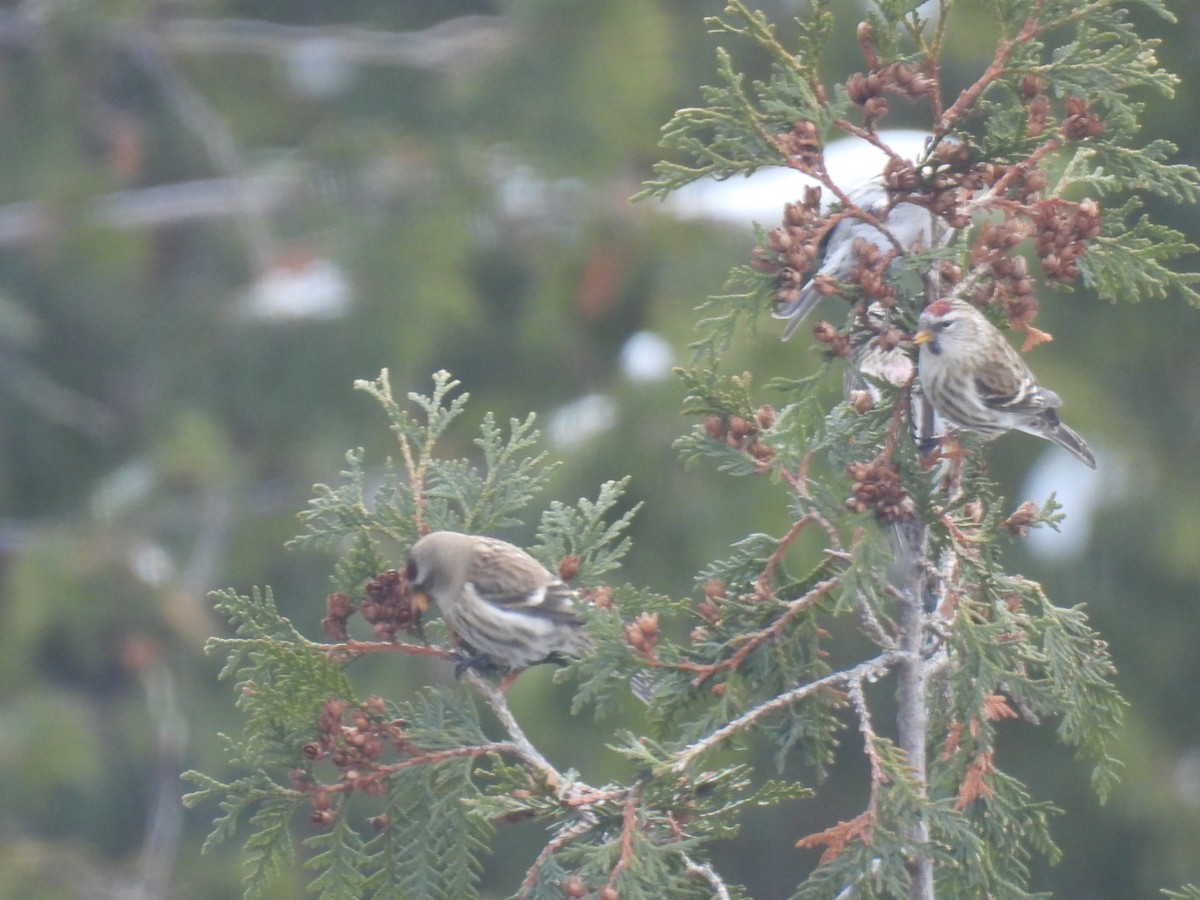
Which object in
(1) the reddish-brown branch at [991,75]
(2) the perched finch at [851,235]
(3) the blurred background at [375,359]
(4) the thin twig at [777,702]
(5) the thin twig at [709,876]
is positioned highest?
(1) the reddish-brown branch at [991,75]

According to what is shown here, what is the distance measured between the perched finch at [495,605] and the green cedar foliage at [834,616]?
28 cm

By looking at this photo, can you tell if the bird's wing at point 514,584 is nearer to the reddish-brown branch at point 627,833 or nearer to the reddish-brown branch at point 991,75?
the reddish-brown branch at point 627,833

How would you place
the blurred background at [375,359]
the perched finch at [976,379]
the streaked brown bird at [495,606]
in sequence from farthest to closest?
the blurred background at [375,359] → the streaked brown bird at [495,606] → the perched finch at [976,379]

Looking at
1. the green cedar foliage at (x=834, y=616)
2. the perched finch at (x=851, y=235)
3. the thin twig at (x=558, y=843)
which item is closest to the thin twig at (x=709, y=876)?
the green cedar foliage at (x=834, y=616)

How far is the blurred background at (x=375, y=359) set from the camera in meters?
7.68

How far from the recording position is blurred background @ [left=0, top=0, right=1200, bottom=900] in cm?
768

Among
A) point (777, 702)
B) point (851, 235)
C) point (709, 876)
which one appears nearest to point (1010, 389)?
point (851, 235)

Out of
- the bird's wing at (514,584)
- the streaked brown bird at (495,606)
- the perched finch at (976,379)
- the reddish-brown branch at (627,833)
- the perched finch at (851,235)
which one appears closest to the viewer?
the reddish-brown branch at (627,833)

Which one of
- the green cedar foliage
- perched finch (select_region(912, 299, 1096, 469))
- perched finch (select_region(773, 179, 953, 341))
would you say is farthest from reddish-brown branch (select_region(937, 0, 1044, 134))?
perched finch (select_region(773, 179, 953, 341))

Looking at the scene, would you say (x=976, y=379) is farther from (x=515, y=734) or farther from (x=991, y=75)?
(x=515, y=734)

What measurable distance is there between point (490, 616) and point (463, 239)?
5653mm

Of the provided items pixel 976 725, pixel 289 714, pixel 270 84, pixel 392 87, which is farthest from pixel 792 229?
pixel 270 84

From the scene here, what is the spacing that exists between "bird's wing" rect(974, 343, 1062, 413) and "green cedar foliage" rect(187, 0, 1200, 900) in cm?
52

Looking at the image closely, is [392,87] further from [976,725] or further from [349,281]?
[976,725]
